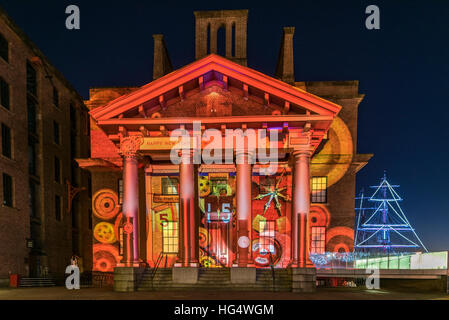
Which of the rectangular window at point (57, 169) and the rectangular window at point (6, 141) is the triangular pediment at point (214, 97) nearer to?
the rectangular window at point (6, 141)

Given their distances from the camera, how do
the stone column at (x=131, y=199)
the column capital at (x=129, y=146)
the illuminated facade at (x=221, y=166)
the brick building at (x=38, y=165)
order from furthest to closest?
the brick building at (x=38, y=165) < the column capital at (x=129, y=146) < the stone column at (x=131, y=199) < the illuminated facade at (x=221, y=166)

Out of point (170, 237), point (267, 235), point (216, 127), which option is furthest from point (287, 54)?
point (170, 237)

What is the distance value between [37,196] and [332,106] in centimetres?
2267

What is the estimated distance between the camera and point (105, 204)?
21.6 meters

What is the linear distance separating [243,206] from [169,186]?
7.29m

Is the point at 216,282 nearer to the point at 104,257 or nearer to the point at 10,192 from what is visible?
the point at 104,257

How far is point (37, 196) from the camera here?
81.3 feet

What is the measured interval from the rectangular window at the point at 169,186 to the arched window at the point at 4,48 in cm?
1353

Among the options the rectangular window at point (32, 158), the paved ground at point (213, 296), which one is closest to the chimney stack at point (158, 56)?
the rectangular window at point (32, 158)

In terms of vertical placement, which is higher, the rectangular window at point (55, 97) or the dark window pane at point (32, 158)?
the rectangular window at point (55, 97)

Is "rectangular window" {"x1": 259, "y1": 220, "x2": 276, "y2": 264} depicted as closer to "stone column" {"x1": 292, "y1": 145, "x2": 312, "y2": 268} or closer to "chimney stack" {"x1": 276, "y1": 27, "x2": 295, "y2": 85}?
"stone column" {"x1": 292, "y1": 145, "x2": 312, "y2": 268}

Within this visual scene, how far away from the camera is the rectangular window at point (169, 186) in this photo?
20.6 meters

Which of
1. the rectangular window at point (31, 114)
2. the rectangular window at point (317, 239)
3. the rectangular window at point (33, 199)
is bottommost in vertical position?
the rectangular window at point (317, 239)
